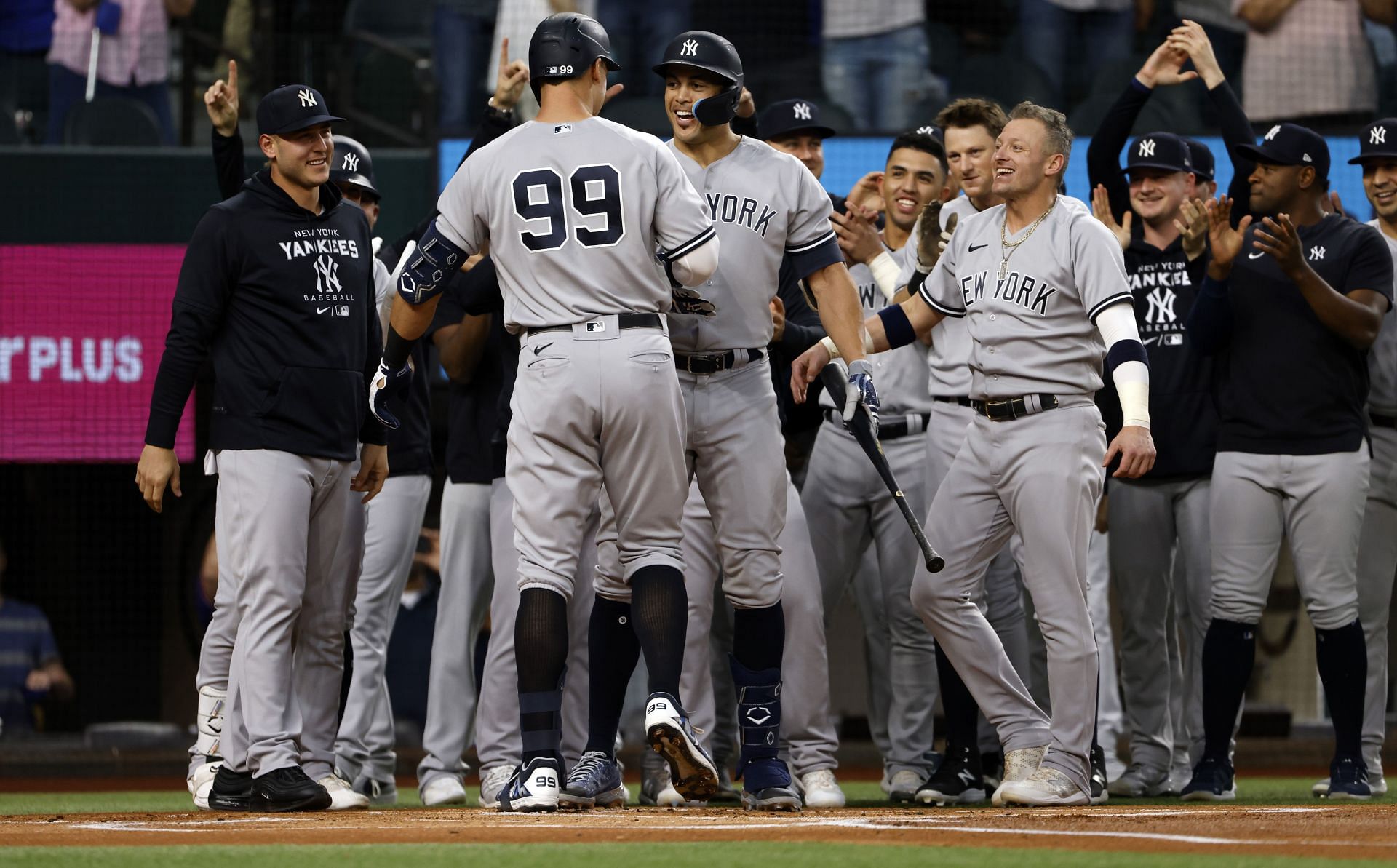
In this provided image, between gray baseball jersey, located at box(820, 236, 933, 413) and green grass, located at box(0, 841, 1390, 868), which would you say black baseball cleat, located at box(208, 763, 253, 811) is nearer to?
green grass, located at box(0, 841, 1390, 868)

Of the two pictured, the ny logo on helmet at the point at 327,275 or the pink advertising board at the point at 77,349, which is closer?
the ny logo on helmet at the point at 327,275

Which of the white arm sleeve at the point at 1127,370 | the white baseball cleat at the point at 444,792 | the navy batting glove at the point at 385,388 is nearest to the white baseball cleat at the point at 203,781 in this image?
the white baseball cleat at the point at 444,792

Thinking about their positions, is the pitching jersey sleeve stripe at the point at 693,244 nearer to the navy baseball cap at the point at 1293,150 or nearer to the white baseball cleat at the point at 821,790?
the white baseball cleat at the point at 821,790

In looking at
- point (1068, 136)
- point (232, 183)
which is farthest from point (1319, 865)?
point (232, 183)

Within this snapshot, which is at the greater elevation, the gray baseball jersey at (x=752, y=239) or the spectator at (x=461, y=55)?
the spectator at (x=461, y=55)

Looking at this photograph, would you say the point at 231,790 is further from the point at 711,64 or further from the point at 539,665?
the point at 711,64

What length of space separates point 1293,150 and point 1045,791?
7.82 feet

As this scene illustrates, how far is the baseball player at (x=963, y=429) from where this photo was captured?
5.61 metres

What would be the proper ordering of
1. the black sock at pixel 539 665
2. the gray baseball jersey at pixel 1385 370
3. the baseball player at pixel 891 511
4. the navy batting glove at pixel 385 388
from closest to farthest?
the black sock at pixel 539 665 → the navy batting glove at pixel 385 388 → the baseball player at pixel 891 511 → the gray baseball jersey at pixel 1385 370

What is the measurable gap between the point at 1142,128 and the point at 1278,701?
332 cm

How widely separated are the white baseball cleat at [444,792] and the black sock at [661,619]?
1.47 m

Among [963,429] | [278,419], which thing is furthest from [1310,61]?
[278,419]

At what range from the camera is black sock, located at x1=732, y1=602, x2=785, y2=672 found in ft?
16.2

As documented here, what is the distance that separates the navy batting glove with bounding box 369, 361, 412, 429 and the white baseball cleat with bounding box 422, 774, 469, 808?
1.44 meters
